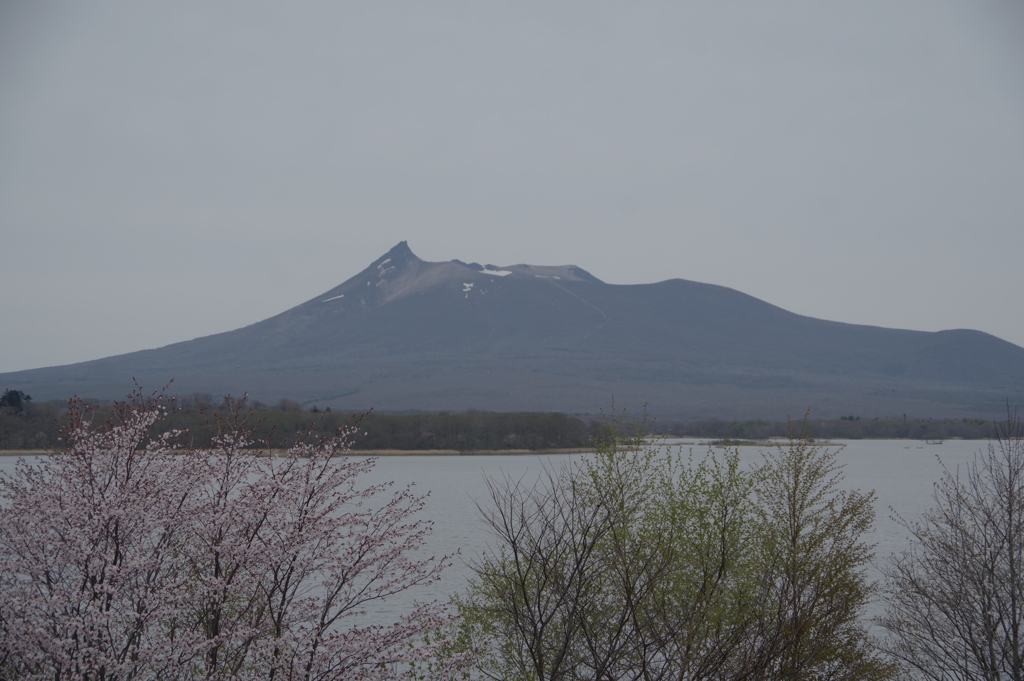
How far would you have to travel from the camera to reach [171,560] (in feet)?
29.2

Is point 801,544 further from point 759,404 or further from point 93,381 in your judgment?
point 93,381

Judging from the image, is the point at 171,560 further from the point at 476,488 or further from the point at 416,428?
the point at 416,428

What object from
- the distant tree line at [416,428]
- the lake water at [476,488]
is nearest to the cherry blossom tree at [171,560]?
the lake water at [476,488]

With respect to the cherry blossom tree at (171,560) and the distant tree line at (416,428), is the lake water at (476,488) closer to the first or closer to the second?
the distant tree line at (416,428)

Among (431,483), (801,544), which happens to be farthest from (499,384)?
(801,544)

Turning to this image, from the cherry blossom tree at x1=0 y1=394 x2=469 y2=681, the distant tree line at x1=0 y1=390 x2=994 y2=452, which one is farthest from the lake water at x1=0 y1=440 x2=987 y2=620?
the cherry blossom tree at x1=0 y1=394 x2=469 y2=681

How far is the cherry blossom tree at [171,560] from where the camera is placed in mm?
7570

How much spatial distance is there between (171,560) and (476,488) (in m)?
48.7

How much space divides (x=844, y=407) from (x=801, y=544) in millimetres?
173342

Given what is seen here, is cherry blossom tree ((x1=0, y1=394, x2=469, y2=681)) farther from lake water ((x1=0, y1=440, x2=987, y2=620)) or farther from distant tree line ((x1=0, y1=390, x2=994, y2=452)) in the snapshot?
distant tree line ((x1=0, y1=390, x2=994, y2=452))

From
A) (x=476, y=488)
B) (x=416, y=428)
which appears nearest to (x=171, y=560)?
(x=476, y=488)

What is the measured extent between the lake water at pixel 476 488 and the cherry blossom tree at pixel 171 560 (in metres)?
2.62

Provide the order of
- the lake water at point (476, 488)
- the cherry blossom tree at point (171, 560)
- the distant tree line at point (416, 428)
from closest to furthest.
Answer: the cherry blossom tree at point (171, 560) → the lake water at point (476, 488) → the distant tree line at point (416, 428)

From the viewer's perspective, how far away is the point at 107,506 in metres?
7.82
